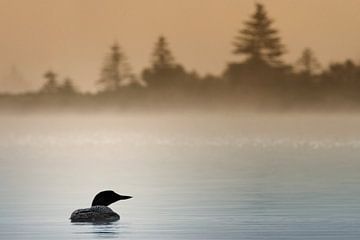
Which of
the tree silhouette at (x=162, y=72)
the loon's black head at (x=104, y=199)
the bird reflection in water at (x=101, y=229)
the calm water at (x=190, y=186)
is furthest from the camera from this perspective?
the tree silhouette at (x=162, y=72)

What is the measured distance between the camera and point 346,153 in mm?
49719

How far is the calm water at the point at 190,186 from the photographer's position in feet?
80.2

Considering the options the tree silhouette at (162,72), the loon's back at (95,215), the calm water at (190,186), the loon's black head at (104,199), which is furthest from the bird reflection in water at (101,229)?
the tree silhouette at (162,72)

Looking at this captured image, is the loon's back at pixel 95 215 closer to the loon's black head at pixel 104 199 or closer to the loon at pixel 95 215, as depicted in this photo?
the loon at pixel 95 215

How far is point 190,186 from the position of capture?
33.8m

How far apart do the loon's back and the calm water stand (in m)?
0.17

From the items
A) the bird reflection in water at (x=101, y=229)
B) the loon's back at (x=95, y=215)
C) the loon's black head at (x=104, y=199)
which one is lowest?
the bird reflection in water at (x=101, y=229)

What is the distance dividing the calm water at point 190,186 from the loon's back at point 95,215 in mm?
172

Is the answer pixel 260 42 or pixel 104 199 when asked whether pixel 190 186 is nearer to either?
pixel 104 199

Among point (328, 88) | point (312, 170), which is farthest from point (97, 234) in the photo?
point (328, 88)

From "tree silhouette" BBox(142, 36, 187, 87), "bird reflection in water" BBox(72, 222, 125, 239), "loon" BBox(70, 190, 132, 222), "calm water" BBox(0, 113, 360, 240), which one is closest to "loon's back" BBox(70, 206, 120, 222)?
"loon" BBox(70, 190, 132, 222)

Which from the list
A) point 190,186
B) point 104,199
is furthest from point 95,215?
point 190,186

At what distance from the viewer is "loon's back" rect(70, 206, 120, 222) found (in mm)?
25656

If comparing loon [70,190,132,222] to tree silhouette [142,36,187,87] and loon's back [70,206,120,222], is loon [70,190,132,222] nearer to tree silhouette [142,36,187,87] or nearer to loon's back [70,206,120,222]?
loon's back [70,206,120,222]
